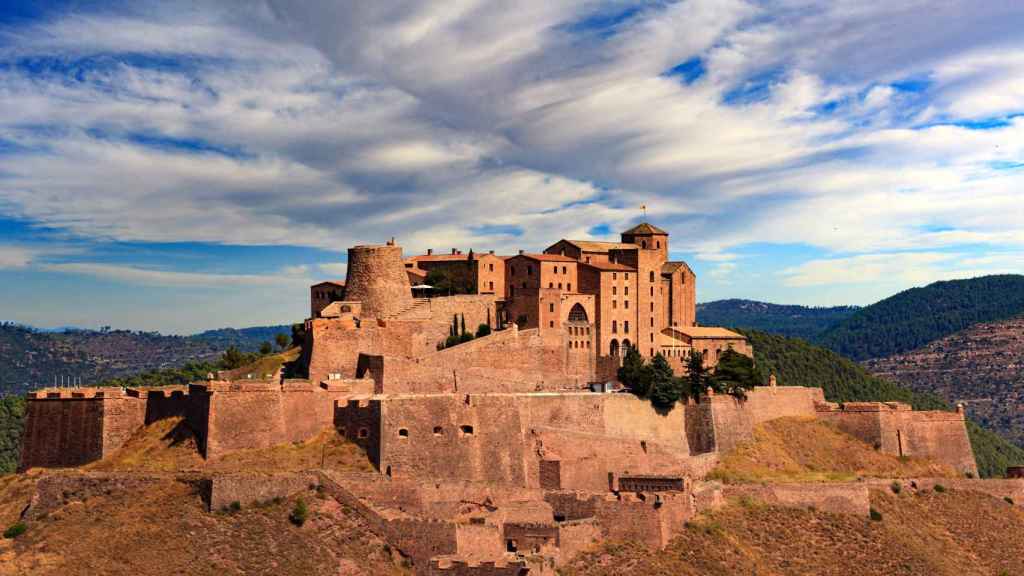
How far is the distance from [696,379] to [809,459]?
7.72 metres

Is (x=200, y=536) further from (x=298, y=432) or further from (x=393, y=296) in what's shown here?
(x=393, y=296)

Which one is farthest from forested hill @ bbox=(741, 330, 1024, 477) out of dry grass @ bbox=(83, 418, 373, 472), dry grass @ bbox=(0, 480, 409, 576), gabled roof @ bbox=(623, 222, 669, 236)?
dry grass @ bbox=(0, 480, 409, 576)

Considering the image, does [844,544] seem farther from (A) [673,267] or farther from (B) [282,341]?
(B) [282,341]

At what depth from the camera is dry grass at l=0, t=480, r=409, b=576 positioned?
39.6 m

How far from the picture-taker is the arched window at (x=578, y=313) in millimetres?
67938

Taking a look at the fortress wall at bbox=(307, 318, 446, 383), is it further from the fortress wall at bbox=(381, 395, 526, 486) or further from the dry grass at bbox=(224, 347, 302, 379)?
the fortress wall at bbox=(381, 395, 526, 486)

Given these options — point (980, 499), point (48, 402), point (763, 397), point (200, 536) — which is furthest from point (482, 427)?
point (980, 499)

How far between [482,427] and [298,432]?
24.7ft

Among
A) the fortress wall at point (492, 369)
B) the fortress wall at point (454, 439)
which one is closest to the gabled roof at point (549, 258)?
the fortress wall at point (492, 369)

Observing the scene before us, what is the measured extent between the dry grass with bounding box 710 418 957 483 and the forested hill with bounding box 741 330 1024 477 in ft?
135

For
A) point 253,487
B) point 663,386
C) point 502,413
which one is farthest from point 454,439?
point 663,386

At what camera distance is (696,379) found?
205 ft

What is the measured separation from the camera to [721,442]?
202 feet

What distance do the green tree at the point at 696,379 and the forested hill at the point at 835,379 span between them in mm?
46533
